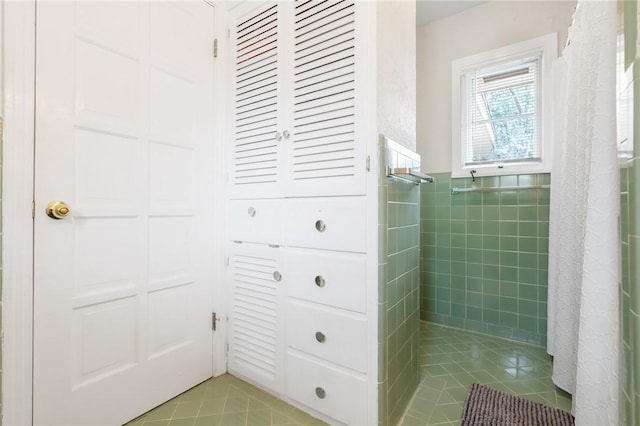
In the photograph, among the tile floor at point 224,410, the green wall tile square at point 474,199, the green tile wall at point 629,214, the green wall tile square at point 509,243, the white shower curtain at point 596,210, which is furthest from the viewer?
the green wall tile square at point 474,199

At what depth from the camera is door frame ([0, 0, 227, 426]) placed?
0.97 metres

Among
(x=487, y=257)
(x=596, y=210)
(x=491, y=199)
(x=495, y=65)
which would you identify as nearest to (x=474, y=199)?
(x=491, y=199)

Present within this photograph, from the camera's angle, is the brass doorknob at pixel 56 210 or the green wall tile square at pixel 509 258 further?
the green wall tile square at pixel 509 258

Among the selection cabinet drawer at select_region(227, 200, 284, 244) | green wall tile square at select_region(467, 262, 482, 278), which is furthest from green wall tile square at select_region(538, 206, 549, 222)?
cabinet drawer at select_region(227, 200, 284, 244)

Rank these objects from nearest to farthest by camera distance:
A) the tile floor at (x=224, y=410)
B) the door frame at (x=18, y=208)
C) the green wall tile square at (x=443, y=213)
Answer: the door frame at (x=18, y=208) < the tile floor at (x=224, y=410) < the green wall tile square at (x=443, y=213)

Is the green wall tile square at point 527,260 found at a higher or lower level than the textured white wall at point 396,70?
lower

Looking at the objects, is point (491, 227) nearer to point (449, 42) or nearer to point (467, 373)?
point (467, 373)

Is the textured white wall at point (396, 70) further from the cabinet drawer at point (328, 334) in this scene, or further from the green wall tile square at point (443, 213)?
the green wall tile square at point (443, 213)

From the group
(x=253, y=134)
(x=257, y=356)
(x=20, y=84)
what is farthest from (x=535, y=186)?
(x=20, y=84)

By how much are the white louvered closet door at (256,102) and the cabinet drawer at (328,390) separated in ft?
2.60

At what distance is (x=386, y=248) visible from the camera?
3.77 feet

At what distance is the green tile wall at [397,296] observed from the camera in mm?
1138

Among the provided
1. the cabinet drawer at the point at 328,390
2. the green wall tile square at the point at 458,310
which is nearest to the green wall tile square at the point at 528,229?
the green wall tile square at the point at 458,310

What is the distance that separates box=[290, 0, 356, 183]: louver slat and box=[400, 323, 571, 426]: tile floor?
1.14 metres
